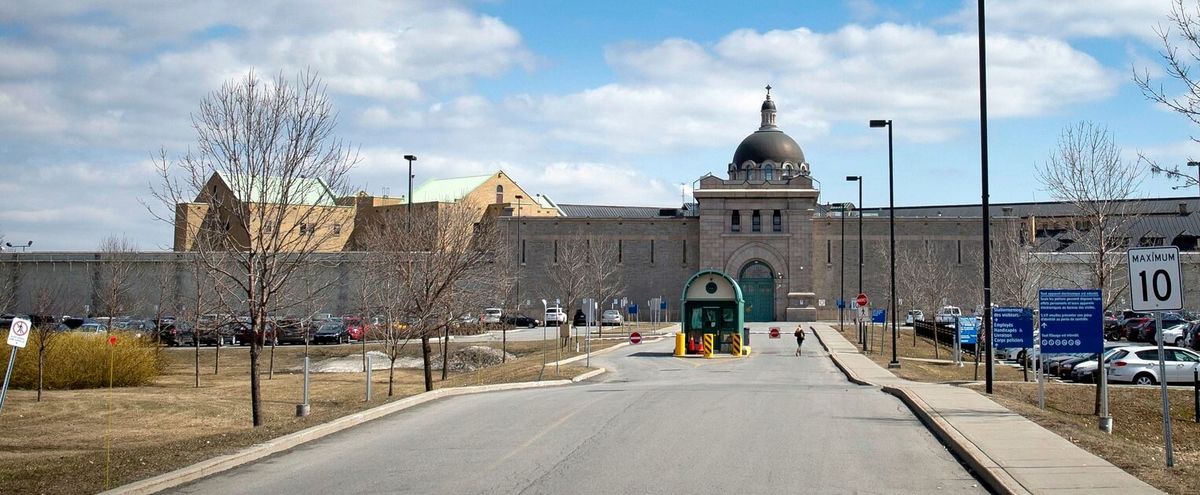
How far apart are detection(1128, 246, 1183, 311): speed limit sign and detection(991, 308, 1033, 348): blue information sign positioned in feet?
37.1

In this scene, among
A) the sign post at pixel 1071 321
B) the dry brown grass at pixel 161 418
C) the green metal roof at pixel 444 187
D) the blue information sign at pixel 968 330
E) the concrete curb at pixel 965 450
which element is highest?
the green metal roof at pixel 444 187

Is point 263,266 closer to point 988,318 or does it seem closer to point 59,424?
point 59,424

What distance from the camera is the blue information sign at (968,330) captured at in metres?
33.4

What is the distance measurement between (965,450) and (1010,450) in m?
0.61

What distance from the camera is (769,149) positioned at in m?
95.8

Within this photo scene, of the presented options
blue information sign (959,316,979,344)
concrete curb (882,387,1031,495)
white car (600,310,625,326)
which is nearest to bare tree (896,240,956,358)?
blue information sign (959,316,979,344)

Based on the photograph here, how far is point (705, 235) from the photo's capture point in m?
88.0

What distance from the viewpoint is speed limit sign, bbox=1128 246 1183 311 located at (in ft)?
38.7

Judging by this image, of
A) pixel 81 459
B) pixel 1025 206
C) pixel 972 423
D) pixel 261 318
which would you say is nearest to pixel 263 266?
pixel 261 318

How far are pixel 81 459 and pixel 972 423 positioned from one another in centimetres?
1295

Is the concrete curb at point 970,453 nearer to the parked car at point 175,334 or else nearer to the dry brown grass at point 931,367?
the dry brown grass at point 931,367

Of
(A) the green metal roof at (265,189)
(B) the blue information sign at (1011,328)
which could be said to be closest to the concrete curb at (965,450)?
(B) the blue information sign at (1011,328)

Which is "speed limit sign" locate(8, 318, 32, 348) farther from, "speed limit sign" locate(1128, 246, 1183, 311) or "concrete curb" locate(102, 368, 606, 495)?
"speed limit sign" locate(1128, 246, 1183, 311)

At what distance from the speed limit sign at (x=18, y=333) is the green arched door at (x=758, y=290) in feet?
238
